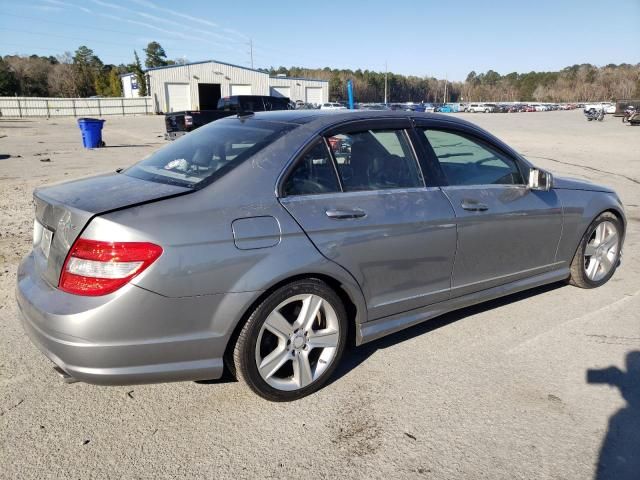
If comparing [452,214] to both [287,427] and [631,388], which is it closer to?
[631,388]

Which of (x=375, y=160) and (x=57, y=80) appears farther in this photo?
(x=57, y=80)

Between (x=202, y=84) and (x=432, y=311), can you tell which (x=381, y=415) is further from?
(x=202, y=84)

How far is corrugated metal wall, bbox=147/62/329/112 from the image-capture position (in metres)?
57.2

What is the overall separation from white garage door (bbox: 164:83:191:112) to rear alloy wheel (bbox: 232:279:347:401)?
59.5 m

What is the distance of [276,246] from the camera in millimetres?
2670

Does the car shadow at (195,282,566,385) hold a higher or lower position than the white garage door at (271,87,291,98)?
lower

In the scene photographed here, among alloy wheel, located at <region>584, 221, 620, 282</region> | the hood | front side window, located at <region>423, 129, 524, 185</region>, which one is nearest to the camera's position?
front side window, located at <region>423, 129, 524, 185</region>

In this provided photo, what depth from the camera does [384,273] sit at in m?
3.16

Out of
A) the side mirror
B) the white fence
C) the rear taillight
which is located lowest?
the rear taillight

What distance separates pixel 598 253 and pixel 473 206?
1978 mm

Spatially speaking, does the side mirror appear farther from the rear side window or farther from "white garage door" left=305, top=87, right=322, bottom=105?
"white garage door" left=305, top=87, right=322, bottom=105

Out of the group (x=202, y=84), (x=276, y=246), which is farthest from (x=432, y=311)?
(x=202, y=84)

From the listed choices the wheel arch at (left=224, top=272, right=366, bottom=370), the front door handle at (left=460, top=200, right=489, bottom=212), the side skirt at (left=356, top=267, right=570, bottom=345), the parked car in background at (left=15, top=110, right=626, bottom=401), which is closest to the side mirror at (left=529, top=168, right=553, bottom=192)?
the parked car in background at (left=15, top=110, right=626, bottom=401)

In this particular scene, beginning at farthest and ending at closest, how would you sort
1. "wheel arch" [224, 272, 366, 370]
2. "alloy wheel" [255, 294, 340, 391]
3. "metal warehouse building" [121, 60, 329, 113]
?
"metal warehouse building" [121, 60, 329, 113] < "alloy wheel" [255, 294, 340, 391] < "wheel arch" [224, 272, 366, 370]
